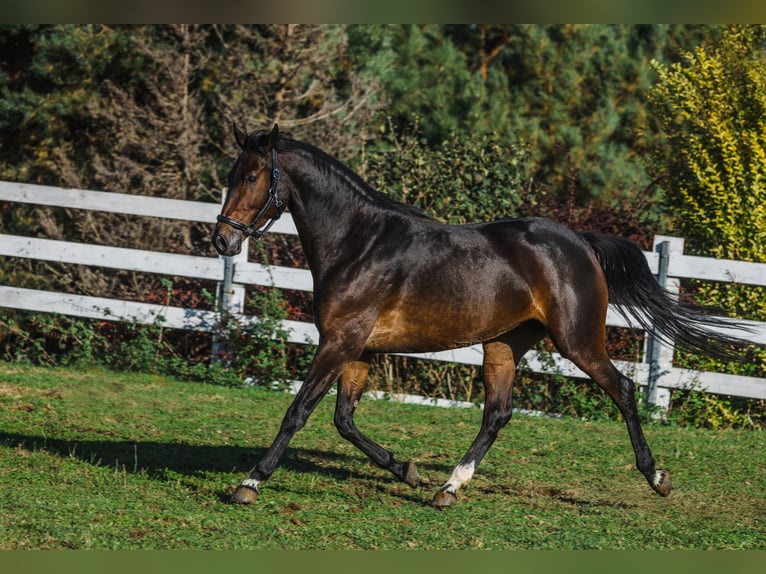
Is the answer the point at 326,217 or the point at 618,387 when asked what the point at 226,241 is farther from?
the point at 618,387

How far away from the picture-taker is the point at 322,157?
20.6 feet

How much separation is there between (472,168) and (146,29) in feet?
18.3

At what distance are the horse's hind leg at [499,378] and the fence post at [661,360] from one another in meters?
2.87

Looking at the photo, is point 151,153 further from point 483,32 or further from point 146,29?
point 483,32

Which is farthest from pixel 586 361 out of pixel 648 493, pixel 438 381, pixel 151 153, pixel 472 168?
pixel 151 153

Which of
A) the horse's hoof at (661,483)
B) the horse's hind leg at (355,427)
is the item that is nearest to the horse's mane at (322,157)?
the horse's hind leg at (355,427)

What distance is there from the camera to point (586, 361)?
6328mm

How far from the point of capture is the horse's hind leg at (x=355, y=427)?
633 centimetres

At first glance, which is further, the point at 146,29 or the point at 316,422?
the point at 146,29

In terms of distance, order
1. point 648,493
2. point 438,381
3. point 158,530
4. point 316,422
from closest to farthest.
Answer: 1. point 158,530
2. point 648,493
3. point 316,422
4. point 438,381

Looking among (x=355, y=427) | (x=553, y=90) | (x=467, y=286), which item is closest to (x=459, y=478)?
(x=355, y=427)

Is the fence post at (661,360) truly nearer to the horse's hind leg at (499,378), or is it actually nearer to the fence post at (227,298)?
the horse's hind leg at (499,378)

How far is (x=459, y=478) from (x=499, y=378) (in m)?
0.75

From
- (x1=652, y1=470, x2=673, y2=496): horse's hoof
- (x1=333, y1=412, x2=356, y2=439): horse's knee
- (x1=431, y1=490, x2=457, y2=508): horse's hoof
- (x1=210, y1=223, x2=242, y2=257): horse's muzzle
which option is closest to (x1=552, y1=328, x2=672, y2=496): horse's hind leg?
(x1=652, y1=470, x2=673, y2=496): horse's hoof
